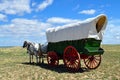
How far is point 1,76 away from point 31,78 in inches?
85.8

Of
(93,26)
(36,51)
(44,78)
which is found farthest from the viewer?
(36,51)

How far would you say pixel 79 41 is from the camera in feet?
57.3

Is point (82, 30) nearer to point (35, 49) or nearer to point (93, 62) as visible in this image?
point (93, 62)

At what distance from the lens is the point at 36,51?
22.9 meters

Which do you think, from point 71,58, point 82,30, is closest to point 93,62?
point 71,58

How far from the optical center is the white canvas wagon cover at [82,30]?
1669 centimetres

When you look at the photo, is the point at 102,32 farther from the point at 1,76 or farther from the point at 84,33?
the point at 1,76

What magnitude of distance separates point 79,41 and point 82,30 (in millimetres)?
869

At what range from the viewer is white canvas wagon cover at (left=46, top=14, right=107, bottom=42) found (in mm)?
16688

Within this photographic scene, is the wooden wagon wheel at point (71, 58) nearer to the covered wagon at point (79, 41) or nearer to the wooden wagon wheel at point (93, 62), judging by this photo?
the covered wagon at point (79, 41)

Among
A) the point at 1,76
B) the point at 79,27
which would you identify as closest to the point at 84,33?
the point at 79,27

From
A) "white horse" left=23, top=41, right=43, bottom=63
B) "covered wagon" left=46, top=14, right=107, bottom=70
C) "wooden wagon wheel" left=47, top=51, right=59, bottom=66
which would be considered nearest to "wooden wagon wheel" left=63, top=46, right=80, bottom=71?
"covered wagon" left=46, top=14, right=107, bottom=70

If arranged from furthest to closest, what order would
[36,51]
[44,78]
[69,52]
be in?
[36,51] < [69,52] < [44,78]

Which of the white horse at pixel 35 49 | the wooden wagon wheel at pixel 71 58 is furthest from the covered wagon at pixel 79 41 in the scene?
the white horse at pixel 35 49
